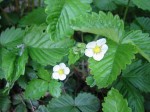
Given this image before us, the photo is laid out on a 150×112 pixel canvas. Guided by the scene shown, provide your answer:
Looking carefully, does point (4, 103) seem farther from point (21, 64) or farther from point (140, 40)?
point (140, 40)

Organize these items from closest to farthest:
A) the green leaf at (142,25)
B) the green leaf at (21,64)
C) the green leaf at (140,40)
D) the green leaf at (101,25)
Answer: the green leaf at (101,25)
the green leaf at (140,40)
the green leaf at (21,64)
the green leaf at (142,25)

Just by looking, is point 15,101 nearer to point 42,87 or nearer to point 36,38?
point 42,87

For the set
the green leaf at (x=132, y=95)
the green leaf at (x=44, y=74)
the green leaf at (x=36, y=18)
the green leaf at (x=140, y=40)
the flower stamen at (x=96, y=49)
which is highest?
the green leaf at (x=140, y=40)

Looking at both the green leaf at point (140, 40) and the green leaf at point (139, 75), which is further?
the green leaf at point (139, 75)

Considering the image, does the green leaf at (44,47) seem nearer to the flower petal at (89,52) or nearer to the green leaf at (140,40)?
the flower petal at (89,52)

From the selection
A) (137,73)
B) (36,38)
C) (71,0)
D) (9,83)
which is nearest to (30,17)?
(36,38)

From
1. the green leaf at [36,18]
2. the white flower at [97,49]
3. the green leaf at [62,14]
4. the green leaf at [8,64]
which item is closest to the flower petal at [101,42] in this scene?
the white flower at [97,49]

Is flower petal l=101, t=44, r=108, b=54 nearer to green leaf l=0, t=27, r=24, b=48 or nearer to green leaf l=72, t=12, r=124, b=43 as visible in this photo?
green leaf l=72, t=12, r=124, b=43

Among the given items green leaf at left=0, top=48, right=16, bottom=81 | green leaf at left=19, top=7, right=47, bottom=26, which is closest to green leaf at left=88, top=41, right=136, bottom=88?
green leaf at left=0, top=48, right=16, bottom=81
